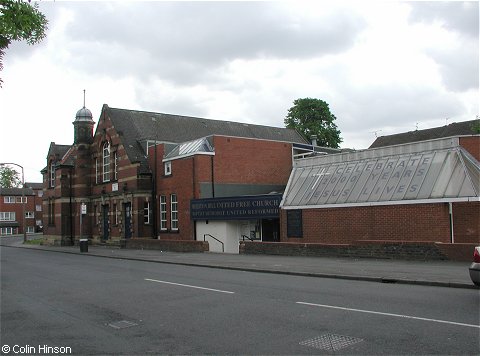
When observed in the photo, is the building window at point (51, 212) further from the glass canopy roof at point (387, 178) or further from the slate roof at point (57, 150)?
the glass canopy roof at point (387, 178)

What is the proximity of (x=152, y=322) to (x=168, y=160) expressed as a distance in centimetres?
2655

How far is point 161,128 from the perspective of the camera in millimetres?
43281

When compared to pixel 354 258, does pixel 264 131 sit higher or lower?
higher

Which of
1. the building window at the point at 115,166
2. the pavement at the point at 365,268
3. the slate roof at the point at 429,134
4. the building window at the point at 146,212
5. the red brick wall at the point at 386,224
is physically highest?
the slate roof at the point at 429,134

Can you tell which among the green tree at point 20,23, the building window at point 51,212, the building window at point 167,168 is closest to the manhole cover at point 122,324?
the green tree at point 20,23

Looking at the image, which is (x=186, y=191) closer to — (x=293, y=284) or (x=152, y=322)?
(x=293, y=284)

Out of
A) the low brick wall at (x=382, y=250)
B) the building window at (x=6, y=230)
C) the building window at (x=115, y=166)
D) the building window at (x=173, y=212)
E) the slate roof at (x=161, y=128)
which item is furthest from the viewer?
the building window at (x=6, y=230)

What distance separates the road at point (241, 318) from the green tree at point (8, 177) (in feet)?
350

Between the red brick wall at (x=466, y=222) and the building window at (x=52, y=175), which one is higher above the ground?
the building window at (x=52, y=175)

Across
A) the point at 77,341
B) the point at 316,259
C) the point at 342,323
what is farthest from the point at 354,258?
the point at 77,341

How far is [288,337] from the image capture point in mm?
7223

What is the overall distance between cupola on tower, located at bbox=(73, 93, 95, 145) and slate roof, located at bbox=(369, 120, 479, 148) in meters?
33.2

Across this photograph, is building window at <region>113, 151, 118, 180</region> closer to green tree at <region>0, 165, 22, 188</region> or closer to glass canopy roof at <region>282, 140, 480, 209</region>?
glass canopy roof at <region>282, 140, 480, 209</region>

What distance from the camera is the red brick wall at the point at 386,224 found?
19.9 m
